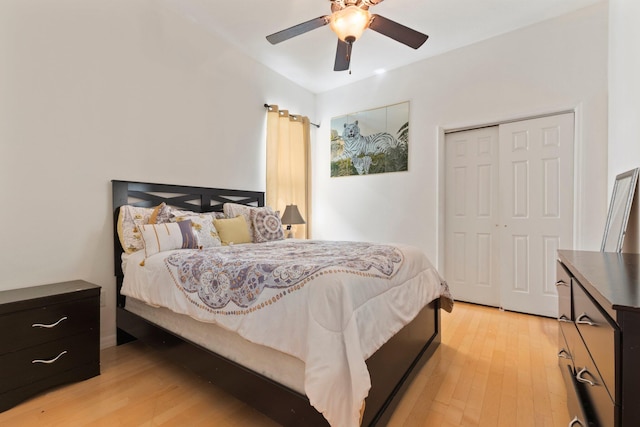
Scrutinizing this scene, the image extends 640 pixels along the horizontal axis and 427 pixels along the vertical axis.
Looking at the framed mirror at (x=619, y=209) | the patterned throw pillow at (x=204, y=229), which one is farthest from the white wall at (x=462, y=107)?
the patterned throw pillow at (x=204, y=229)

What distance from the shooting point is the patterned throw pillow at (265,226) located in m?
3.02

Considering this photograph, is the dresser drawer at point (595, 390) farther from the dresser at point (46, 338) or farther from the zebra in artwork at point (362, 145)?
the zebra in artwork at point (362, 145)

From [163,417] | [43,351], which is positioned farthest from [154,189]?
[163,417]

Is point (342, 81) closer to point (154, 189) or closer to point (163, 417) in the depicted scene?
point (154, 189)

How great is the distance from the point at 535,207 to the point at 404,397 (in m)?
2.52

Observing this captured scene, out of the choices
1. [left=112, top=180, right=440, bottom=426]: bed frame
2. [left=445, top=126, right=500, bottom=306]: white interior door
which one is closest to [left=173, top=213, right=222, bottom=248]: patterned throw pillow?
[left=112, top=180, right=440, bottom=426]: bed frame

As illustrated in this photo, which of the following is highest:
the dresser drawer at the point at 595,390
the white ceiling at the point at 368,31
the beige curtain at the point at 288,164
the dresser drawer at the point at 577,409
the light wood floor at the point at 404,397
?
the white ceiling at the point at 368,31

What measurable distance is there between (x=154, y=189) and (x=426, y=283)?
8.11ft

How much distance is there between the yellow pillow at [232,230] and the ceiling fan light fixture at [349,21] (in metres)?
1.87

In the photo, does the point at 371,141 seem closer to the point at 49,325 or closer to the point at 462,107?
the point at 462,107

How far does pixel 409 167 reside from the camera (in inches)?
148

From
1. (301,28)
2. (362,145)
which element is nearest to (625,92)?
(301,28)

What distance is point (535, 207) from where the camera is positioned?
305 centimetres

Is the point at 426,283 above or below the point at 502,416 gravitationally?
above
